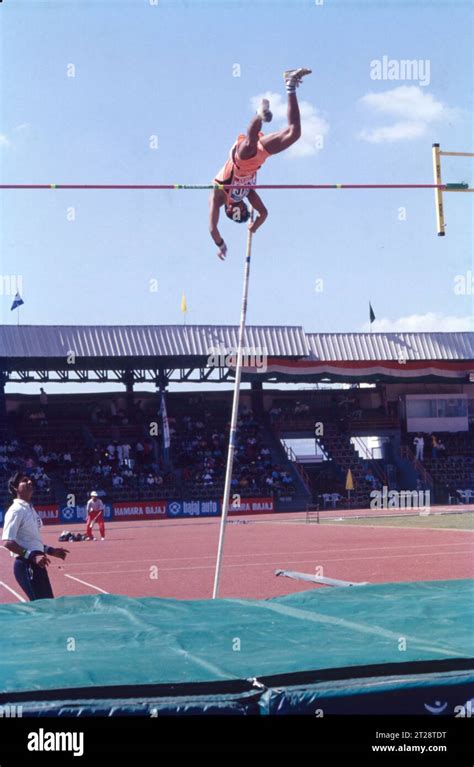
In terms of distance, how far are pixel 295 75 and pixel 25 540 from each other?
3.38m

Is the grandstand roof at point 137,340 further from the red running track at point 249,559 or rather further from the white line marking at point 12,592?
the white line marking at point 12,592

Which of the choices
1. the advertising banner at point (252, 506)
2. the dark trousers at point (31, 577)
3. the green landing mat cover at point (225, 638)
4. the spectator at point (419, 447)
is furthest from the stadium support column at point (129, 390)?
the green landing mat cover at point (225, 638)

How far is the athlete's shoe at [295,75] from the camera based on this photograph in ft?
18.0

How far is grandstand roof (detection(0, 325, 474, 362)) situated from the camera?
28.6 m

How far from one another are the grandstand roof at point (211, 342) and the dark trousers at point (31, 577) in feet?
73.3

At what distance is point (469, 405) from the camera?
3541 cm

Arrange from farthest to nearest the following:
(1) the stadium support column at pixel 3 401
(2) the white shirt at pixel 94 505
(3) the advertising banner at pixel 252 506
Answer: (1) the stadium support column at pixel 3 401 → (3) the advertising banner at pixel 252 506 → (2) the white shirt at pixel 94 505

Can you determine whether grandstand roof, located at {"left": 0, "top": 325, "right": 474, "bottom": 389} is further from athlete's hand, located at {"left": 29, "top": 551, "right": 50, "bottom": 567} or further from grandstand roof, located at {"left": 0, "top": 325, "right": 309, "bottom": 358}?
athlete's hand, located at {"left": 29, "top": 551, "right": 50, "bottom": 567}

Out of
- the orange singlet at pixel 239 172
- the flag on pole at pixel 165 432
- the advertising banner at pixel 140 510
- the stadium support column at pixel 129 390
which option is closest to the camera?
the orange singlet at pixel 239 172

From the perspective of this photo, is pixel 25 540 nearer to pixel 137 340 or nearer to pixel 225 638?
pixel 225 638

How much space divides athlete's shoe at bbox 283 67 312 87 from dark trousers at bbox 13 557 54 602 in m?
3.50

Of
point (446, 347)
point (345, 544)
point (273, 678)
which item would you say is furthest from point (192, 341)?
point (273, 678)

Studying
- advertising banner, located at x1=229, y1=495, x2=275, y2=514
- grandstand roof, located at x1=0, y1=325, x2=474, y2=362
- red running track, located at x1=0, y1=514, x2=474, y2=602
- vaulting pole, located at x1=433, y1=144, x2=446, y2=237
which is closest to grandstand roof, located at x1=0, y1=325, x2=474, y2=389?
grandstand roof, located at x1=0, y1=325, x2=474, y2=362

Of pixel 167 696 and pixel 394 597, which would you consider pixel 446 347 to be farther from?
pixel 167 696
